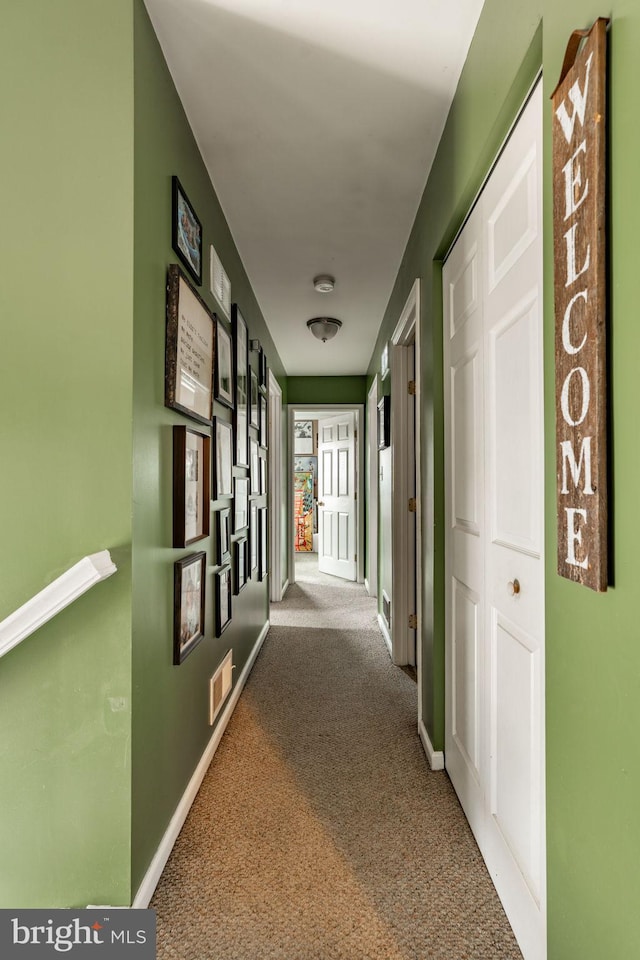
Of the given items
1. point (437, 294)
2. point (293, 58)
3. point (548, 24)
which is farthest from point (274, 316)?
point (548, 24)

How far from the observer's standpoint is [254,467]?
3342mm

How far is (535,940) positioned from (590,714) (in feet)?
2.29

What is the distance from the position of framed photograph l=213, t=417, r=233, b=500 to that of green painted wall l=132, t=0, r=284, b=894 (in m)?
0.30

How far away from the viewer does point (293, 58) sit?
152 cm

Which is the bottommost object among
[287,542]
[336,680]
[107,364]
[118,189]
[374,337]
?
[336,680]

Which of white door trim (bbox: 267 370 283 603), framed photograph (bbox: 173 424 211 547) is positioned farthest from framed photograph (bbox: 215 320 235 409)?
white door trim (bbox: 267 370 283 603)

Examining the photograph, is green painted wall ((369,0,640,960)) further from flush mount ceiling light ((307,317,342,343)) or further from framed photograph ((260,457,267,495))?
framed photograph ((260,457,267,495))

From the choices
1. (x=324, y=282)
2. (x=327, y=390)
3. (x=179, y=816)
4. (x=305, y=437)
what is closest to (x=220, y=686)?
(x=179, y=816)

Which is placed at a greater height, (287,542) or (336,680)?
(287,542)

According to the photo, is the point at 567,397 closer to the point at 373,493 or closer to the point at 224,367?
the point at 224,367

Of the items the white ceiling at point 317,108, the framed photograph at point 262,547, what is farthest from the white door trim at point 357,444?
the white ceiling at point 317,108

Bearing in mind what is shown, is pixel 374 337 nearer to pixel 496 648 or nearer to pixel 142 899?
pixel 496 648

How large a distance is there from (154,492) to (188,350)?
0.53m

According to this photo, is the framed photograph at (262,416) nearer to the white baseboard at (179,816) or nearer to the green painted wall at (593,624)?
the white baseboard at (179,816)
